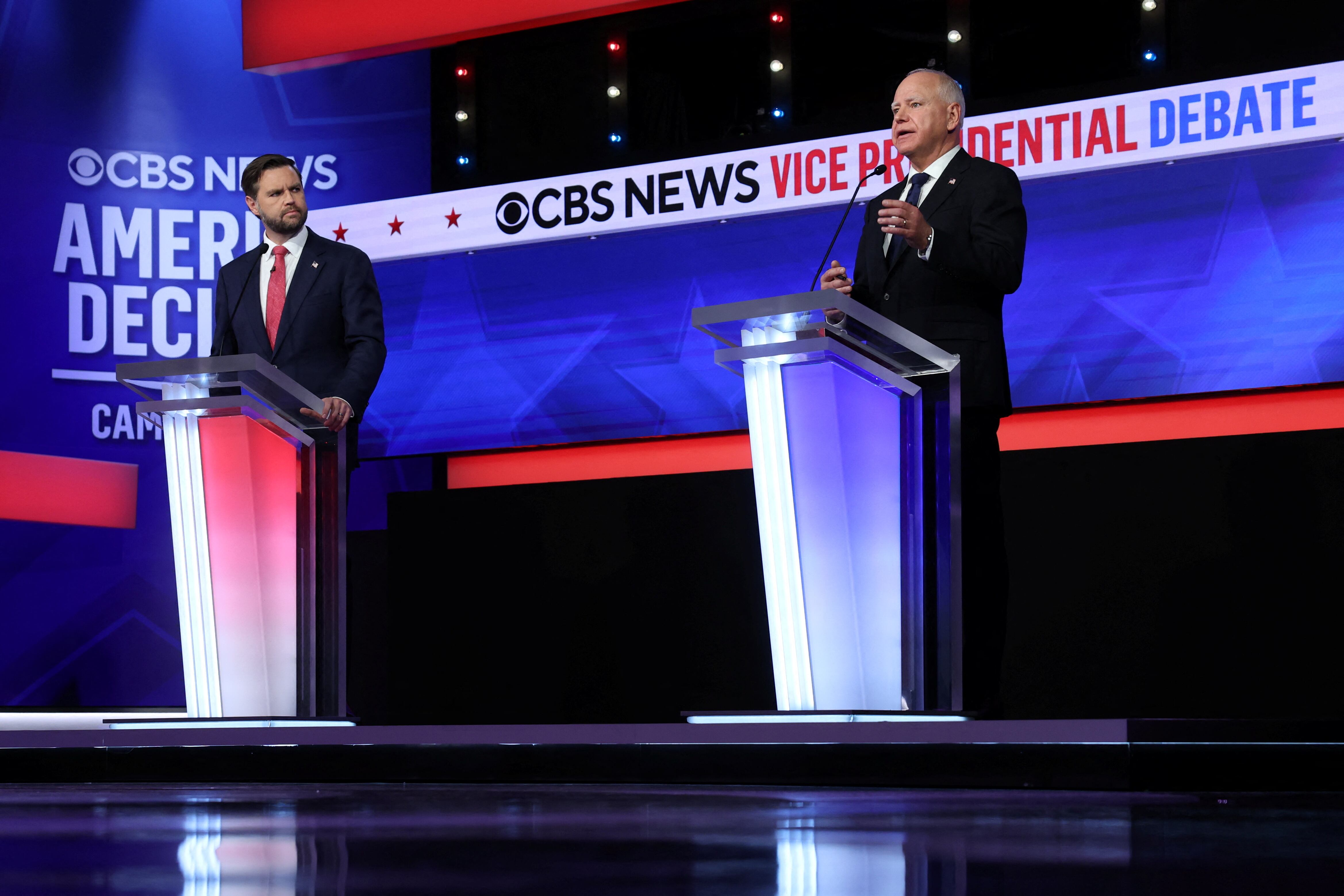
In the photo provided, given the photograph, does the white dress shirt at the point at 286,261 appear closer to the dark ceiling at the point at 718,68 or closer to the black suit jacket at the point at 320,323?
the black suit jacket at the point at 320,323

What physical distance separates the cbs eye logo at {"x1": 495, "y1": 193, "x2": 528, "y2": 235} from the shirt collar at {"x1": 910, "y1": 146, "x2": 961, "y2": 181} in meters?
2.55

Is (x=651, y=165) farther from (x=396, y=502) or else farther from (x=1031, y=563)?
(x=1031, y=563)

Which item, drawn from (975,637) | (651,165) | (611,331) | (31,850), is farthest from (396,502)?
(31,850)

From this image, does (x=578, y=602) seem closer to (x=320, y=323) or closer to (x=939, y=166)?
(x=320, y=323)

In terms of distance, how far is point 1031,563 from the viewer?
9.68ft

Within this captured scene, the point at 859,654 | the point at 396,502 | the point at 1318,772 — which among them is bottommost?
the point at 1318,772

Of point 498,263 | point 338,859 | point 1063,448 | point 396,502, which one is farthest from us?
point 498,263

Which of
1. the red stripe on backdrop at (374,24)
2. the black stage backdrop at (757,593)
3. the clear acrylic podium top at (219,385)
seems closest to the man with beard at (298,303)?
the clear acrylic podium top at (219,385)

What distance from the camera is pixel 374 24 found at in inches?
196

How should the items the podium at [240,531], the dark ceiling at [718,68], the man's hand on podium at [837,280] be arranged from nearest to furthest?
the man's hand on podium at [837,280], the podium at [240,531], the dark ceiling at [718,68]

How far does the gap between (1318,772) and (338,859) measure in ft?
3.78

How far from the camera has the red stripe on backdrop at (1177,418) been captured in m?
3.68

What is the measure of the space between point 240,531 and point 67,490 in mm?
2387

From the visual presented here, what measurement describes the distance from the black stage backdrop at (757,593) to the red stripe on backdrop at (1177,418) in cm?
76
